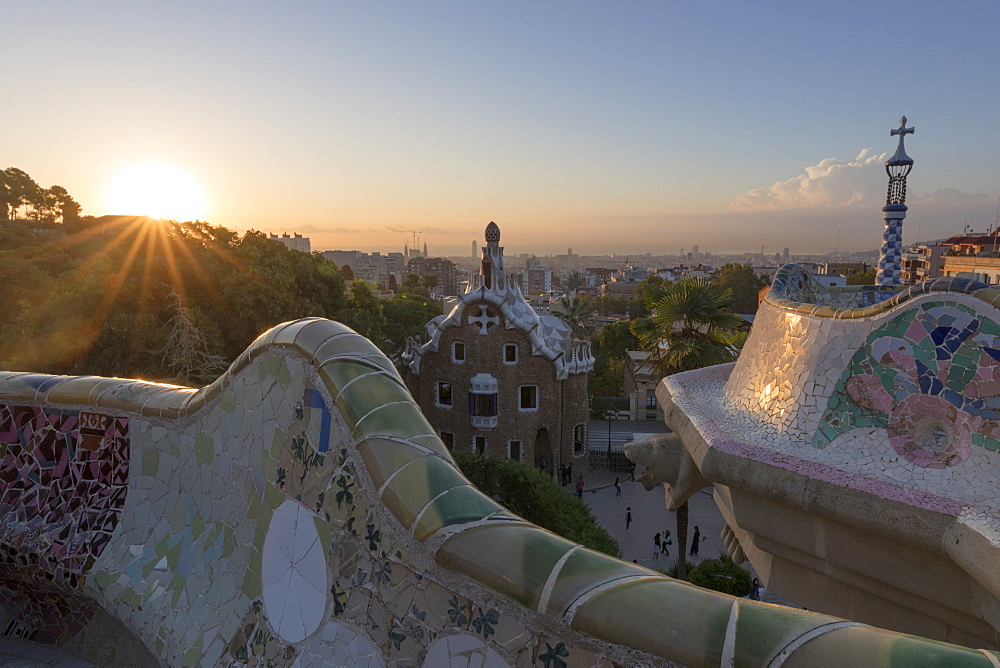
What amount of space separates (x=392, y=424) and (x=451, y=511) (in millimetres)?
559

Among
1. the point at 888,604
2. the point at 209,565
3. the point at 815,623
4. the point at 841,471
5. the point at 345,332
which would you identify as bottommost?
the point at 888,604

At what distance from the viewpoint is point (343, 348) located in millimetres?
2912

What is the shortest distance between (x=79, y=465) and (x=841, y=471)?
5.97 meters

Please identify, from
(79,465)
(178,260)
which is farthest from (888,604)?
(178,260)

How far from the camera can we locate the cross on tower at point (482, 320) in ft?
58.3

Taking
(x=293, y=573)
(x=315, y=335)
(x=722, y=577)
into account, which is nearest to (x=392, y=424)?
(x=315, y=335)

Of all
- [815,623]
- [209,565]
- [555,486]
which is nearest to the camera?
[815,623]

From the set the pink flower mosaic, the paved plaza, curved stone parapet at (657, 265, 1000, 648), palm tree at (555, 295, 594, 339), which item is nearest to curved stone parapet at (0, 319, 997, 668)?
curved stone parapet at (657, 265, 1000, 648)

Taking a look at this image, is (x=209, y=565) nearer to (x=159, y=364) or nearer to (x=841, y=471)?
(x=841, y=471)

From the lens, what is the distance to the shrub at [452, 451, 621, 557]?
9375 mm

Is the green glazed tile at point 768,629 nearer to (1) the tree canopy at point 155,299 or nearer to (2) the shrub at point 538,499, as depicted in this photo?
(2) the shrub at point 538,499

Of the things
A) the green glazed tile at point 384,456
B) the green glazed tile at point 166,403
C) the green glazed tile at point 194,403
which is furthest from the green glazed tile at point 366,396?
the green glazed tile at point 166,403

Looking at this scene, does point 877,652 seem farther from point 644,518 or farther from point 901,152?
point 644,518

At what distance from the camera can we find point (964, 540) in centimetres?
349
